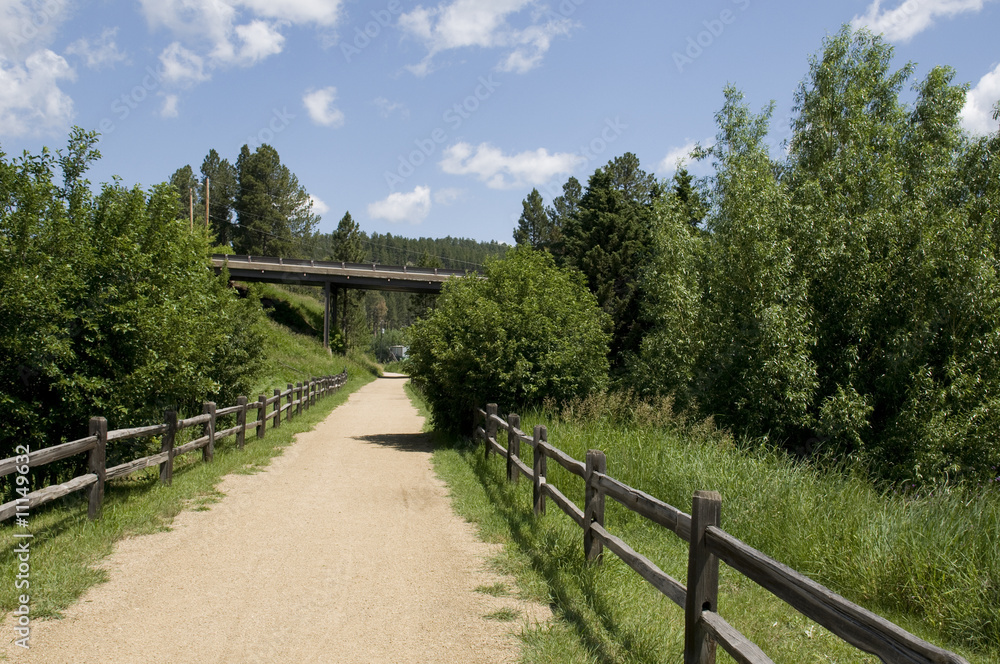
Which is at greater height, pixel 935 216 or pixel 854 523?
pixel 935 216

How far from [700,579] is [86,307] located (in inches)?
311

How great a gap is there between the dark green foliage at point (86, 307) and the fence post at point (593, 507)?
579 centimetres

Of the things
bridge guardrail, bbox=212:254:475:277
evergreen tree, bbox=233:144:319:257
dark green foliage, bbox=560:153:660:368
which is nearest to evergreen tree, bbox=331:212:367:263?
evergreen tree, bbox=233:144:319:257

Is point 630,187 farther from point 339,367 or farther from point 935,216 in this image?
point 935,216

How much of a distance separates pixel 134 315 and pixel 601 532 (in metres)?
6.37

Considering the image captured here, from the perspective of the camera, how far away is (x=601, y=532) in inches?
229

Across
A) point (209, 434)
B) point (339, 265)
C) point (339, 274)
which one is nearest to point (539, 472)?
point (209, 434)

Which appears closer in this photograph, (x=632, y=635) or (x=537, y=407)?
(x=632, y=635)

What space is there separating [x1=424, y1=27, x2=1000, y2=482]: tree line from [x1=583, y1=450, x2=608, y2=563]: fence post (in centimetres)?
707

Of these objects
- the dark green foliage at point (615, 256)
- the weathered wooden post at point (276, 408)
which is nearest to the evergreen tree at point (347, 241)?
the dark green foliage at point (615, 256)

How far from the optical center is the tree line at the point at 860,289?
42.7 ft

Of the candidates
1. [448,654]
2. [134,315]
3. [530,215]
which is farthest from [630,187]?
[448,654]

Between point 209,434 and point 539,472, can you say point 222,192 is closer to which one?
point 209,434

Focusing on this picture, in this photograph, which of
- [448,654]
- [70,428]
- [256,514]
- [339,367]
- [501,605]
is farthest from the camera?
[339,367]
